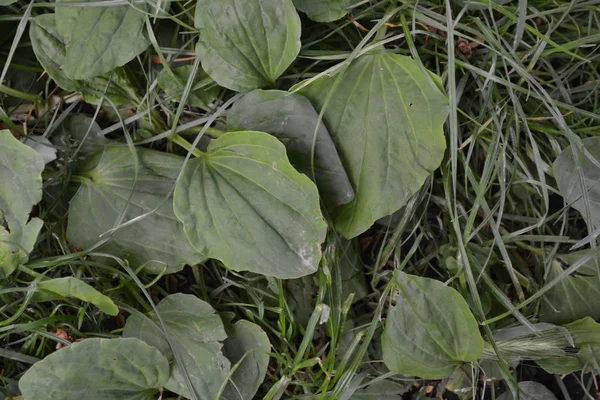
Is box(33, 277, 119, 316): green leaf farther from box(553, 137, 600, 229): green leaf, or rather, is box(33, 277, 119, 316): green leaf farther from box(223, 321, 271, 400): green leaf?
box(553, 137, 600, 229): green leaf

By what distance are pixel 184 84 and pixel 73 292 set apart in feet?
1.14

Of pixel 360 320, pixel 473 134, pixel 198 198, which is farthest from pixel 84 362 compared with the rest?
pixel 473 134

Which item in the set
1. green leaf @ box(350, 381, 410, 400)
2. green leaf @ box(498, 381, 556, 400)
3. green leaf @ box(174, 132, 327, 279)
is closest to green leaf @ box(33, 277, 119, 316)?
green leaf @ box(174, 132, 327, 279)

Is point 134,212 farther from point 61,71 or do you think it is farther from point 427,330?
point 427,330

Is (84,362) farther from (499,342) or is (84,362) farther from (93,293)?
(499,342)

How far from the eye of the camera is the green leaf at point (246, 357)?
94 centimetres

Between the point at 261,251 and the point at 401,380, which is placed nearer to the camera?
the point at 261,251

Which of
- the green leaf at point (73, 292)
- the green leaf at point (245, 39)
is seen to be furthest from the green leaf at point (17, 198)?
the green leaf at point (245, 39)

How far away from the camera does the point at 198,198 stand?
2.89 feet

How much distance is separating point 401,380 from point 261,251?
34cm

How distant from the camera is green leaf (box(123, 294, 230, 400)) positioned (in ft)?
3.02

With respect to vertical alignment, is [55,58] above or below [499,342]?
above

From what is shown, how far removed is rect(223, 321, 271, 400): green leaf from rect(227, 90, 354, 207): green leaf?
24cm

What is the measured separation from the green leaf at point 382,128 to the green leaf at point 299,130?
2cm
